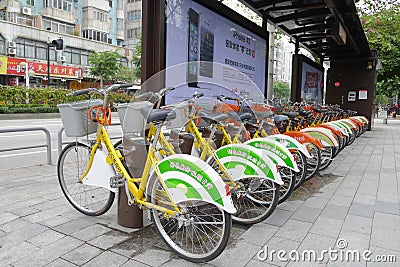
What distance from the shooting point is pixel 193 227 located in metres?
2.69

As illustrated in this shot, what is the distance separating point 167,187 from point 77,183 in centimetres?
147

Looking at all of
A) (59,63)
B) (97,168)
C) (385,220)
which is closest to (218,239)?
(97,168)

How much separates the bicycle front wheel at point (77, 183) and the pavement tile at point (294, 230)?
1.72 meters

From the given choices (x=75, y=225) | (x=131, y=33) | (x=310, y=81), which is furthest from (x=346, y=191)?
(x=131, y=33)

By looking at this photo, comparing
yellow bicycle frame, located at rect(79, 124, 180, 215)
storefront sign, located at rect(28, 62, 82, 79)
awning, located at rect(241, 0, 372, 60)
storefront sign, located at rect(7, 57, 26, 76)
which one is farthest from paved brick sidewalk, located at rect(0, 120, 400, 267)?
storefront sign, located at rect(28, 62, 82, 79)

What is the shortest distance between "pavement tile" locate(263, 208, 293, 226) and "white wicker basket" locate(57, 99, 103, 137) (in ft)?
6.53

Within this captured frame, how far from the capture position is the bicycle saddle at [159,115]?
253 cm

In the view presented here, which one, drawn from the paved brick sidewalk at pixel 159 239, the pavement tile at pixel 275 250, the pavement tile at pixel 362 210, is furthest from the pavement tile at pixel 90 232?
the pavement tile at pixel 362 210

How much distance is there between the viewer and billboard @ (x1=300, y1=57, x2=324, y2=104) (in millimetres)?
9820

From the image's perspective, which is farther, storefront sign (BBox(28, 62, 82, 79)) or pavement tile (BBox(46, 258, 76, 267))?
storefront sign (BBox(28, 62, 82, 79))

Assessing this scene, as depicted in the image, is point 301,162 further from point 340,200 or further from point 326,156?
point 326,156

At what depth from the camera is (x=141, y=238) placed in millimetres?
2883

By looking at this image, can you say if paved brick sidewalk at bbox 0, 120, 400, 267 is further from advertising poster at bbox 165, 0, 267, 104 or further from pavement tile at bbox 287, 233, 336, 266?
advertising poster at bbox 165, 0, 267, 104

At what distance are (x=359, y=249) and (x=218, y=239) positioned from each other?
1.20m
